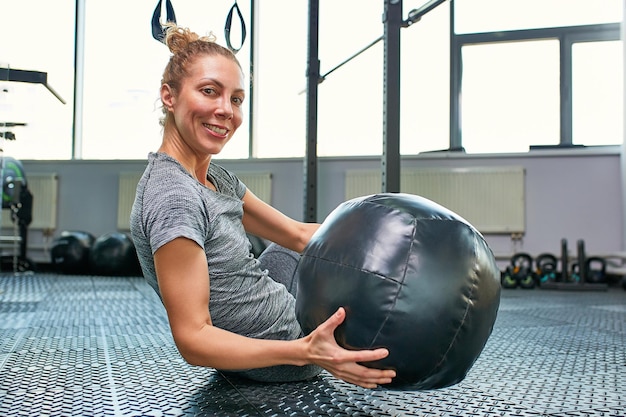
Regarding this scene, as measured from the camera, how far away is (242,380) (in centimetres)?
148

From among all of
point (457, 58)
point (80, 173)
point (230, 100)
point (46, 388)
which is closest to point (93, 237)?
point (80, 173)

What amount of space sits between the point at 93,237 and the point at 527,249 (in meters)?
3.94

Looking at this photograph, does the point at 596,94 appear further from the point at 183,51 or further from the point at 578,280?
the point at 183,51

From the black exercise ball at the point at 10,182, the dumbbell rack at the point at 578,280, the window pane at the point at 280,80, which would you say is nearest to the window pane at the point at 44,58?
the black exercise ball at the point at 10,182

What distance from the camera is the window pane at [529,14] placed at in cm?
500

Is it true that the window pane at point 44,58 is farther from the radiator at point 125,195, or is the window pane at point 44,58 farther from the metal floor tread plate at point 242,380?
the metal floor tread plate at point 242,380

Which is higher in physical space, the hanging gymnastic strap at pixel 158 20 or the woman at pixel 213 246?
the hanging gymnastic strap at pixel 158 20

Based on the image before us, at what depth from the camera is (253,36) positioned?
19.5ft

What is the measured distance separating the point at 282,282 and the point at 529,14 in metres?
4.51

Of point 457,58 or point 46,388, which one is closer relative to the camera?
point 46,388

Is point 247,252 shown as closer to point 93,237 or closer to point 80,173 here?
point 93,237

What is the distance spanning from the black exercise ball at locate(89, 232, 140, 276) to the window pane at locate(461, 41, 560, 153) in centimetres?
315

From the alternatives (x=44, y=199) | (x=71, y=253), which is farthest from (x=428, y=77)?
(x=44, y=199)

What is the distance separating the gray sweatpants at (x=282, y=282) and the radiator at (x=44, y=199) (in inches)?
194
